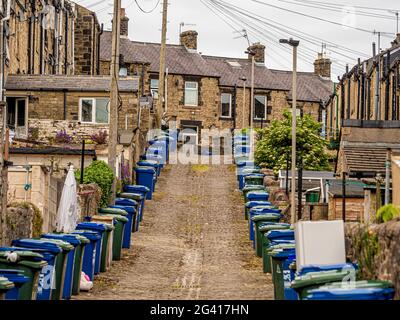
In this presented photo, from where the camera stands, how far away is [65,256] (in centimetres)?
2039

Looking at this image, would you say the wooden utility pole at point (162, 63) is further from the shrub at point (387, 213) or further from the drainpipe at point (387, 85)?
the shrub at point (387, 213)

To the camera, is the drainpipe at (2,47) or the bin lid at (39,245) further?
the drainpipe at (2,47)

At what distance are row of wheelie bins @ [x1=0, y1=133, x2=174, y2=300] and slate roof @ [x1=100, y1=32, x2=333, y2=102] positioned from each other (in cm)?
3821

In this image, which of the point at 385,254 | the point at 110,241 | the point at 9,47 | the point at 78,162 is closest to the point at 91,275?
the point at 110,241

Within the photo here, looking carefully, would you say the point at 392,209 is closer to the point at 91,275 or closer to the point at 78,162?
the point at 91,275

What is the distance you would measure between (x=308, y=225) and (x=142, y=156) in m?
30.0

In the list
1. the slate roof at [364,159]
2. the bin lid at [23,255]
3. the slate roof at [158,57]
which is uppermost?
the slate roof at [158,57]

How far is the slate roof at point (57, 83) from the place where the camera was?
46.4m

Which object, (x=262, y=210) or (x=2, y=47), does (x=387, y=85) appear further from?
(x=262, y=210)

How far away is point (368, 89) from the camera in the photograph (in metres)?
56.0

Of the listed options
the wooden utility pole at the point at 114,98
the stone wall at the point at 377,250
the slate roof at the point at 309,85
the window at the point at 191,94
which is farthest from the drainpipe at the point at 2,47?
the slate roof at the point at 309,85

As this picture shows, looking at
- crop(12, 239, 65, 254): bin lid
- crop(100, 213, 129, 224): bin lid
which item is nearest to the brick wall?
crop(100, 213, 129, 224): bin lid

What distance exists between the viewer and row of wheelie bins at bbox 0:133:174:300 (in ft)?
57.8

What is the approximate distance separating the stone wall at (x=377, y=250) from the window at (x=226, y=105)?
5485 centimetres
